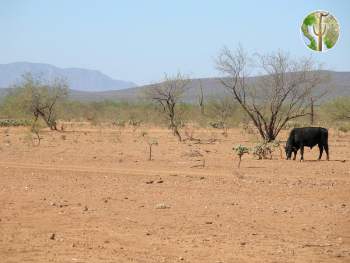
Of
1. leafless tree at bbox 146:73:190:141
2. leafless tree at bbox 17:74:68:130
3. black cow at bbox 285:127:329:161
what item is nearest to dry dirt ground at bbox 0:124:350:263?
black cow at bbox 285:127:329:161

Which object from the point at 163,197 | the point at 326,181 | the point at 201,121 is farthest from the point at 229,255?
the point at 201,121

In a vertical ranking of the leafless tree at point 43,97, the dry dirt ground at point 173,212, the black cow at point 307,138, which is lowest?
the dry dirt ground at point 173,212

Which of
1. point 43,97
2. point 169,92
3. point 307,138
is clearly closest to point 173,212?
point 307,138

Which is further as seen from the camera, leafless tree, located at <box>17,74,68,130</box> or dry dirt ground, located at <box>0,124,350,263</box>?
leafless tree, located at <box>17,74,68,130</box>

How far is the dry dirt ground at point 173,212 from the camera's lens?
25.9ft

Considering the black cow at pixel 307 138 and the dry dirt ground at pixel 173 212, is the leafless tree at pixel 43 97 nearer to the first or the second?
the black cow at pixel 307 138

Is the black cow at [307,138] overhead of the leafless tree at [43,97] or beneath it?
beneath

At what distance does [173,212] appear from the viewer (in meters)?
10.6

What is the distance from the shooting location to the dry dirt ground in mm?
7891

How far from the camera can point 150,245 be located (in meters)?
8.22

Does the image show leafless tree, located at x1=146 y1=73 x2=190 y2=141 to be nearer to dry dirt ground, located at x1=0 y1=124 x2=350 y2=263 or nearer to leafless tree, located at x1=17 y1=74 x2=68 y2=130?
leafless tree, located at x1=17 y1=74 x2=68 y2=130

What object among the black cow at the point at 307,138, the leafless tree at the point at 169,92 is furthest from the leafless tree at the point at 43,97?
the black cow at the point at 307,138

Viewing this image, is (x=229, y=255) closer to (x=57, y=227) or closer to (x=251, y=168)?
(x=57, y=227)

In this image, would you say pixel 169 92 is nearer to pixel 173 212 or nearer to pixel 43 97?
pixel 43 97
